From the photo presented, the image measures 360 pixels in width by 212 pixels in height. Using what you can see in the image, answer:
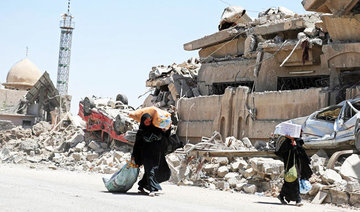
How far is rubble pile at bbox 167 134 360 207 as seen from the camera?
10.1 meters

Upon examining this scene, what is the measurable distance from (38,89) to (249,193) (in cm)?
3240

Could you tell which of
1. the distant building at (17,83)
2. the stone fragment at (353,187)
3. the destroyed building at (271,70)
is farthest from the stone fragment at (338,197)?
the distant building at (17,83)

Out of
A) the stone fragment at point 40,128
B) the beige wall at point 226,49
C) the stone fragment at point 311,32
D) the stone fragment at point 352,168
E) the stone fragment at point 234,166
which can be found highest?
the stone fragment at point 311,32

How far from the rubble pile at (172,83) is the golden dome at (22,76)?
113ft

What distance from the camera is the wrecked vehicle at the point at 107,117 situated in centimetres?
2202

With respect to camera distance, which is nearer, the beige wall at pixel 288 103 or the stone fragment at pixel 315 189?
the stone fragment at pixel 315 189

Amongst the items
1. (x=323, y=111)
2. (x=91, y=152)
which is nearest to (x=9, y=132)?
(x=91, y=152)

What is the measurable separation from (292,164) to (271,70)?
937 cm

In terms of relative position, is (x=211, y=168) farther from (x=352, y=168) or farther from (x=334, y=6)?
(x=334, y=6)

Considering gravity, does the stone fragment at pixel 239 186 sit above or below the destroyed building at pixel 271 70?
below

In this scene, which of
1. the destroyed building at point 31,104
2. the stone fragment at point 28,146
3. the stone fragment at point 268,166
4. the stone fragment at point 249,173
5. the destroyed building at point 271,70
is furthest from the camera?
the destroyed building at point 31,104

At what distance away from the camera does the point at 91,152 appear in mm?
23281

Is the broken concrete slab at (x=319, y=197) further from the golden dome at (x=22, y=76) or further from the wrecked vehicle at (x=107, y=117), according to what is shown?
the golden dome at (x=22, y=76)

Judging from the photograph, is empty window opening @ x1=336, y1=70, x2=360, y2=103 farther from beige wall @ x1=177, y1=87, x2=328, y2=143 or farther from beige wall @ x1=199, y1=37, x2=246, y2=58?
beige wall @ x1=199, y1=37, x2=246, y2=58
